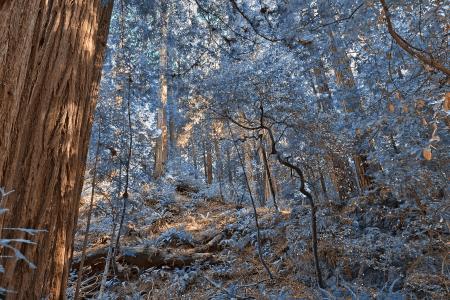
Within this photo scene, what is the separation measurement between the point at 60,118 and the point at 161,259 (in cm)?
530

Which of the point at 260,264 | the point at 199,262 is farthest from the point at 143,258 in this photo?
the point at 260,264

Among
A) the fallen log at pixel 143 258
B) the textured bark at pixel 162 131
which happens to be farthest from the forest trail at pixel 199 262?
the textured bark at pixel 162 131

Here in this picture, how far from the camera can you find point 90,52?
222 cm

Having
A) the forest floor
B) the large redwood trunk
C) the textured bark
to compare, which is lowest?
the forest floor

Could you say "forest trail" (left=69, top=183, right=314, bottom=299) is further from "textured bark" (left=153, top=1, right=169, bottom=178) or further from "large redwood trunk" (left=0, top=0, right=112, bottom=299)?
"textured bark" (left=153, top=1, right=169, bottom=178)

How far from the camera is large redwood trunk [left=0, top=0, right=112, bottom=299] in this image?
5.28 feet

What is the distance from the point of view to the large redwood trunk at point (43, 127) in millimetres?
1609

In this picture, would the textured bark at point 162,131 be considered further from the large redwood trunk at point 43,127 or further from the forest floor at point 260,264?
the large redwood trunk at point 43,127

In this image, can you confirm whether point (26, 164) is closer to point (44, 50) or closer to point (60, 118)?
point (60, 118)

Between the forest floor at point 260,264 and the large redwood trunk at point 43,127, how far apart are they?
2.73 metres

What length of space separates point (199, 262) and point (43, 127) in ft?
17.8

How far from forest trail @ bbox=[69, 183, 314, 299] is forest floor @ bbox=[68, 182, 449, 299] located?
0.02m

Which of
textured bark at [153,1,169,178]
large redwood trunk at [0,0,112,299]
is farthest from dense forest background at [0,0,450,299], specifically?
textured bark at [153,1,169,178]

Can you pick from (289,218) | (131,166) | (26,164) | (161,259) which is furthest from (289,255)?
(26,164)
